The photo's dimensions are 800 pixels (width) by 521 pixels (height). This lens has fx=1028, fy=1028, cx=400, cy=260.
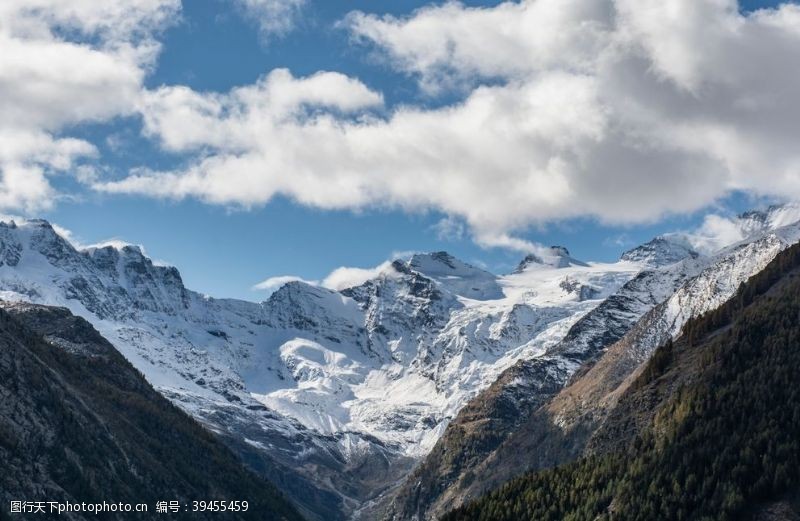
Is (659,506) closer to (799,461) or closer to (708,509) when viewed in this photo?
(708,509)

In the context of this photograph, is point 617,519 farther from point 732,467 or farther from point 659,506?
point 732,467

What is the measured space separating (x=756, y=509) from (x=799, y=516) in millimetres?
8711

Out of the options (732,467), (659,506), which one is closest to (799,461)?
(732,467)

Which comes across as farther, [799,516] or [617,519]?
[617,519]

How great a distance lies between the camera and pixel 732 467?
19925cm

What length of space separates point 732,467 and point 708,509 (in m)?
14.3

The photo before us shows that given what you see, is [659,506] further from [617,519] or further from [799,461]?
[799,461]

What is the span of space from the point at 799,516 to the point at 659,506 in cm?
2729

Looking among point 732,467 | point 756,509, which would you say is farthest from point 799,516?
point 732,467

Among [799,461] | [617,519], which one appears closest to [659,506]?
[617,519]

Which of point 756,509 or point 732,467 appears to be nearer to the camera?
point 756,509

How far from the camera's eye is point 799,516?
17825 centimetres

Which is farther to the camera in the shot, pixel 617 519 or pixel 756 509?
pixel 617 519

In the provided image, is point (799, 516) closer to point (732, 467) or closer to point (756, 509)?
point (756, 509)
